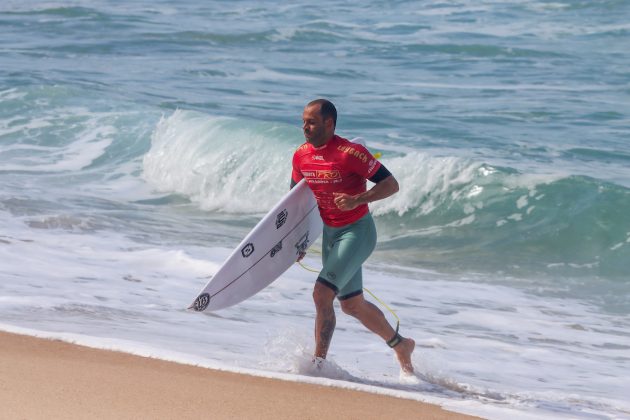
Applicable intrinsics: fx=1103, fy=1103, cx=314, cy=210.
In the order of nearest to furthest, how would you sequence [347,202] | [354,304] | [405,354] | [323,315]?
[347,202] → [323,315] → [354,304] → [405,354]

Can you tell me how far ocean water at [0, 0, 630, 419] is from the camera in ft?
22.2

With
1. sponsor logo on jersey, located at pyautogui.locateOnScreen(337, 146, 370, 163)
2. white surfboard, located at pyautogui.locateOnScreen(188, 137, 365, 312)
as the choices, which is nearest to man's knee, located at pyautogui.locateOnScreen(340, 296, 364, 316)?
white surfboard, located at pyautogui.locateOnScreen(188, 137, 365, 312)

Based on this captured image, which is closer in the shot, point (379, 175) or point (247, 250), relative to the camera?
point (379, 175)

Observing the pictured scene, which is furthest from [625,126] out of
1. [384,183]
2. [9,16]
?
[9,16]

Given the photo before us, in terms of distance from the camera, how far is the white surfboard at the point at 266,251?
6125 millimetres

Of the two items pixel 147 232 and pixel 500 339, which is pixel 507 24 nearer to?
pixel 147 232

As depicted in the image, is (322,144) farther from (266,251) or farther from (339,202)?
(266,251)

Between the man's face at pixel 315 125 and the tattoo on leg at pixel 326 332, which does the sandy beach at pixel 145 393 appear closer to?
the tattoo on leg at pixel 326 332

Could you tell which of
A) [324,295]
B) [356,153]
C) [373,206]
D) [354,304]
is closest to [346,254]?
[324,295]

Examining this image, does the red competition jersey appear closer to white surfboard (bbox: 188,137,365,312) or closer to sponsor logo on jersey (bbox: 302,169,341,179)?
sponsor logo on jersey (bbox: 302,169,341,179)

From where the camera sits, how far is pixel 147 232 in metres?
10.9

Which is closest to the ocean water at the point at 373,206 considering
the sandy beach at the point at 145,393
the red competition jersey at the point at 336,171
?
the sandy beach at the point at 145,393

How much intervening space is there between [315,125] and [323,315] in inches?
39.4

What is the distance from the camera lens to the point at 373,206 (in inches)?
517
